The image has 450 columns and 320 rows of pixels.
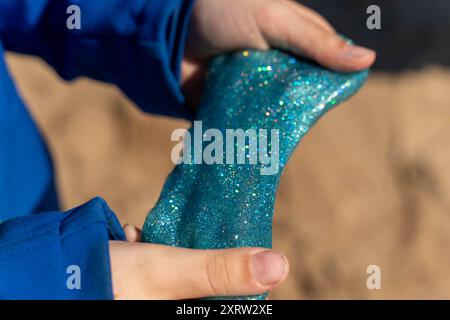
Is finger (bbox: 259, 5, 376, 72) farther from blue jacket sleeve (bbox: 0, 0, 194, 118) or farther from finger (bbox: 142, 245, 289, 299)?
finger (bbox: 142, 245, 289, 299)

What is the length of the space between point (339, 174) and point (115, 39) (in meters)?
0.98

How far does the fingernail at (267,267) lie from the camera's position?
0.61 meters

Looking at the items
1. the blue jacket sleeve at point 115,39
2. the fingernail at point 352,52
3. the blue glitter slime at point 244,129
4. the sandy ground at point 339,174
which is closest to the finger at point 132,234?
the blue glitter slime at point 244,129

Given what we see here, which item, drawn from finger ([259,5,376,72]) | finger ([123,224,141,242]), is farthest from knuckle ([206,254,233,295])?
finger ([259,5,376,72])

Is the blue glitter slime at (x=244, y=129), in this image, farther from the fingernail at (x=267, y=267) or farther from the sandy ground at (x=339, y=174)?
the sandy ground at (x=339, y=174)

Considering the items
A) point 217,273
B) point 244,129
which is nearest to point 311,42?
point 244,129

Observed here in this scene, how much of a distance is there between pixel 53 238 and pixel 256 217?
220 mm

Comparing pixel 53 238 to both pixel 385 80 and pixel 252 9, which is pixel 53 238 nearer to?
pixel 252 9

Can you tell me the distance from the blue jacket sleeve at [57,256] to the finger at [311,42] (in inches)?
15.2

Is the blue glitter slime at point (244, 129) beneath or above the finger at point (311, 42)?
beneath

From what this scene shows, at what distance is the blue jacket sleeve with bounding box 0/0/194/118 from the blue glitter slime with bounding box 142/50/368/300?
0.25 ft

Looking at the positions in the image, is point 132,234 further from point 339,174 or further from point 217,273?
point 339,174

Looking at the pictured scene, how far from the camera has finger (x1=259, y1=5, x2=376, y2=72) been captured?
0.85 meters

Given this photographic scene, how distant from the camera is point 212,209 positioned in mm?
706
